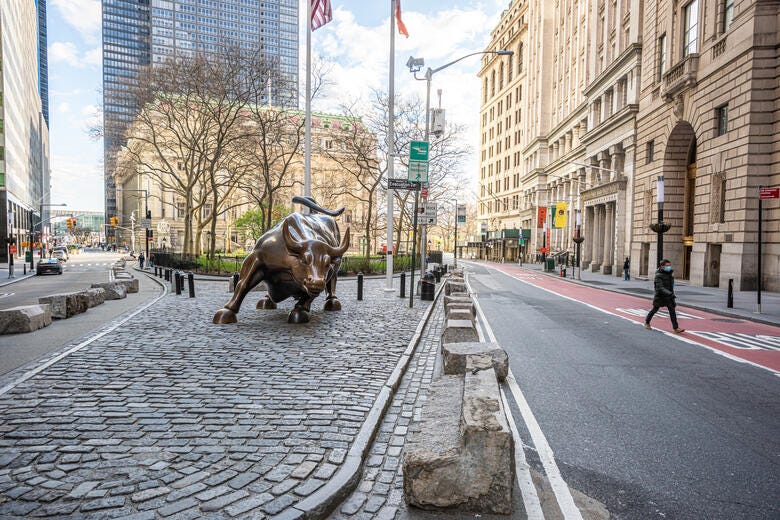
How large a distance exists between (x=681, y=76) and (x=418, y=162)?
21405 millimetres

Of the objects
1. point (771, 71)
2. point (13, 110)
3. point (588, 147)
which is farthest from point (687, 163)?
point (13, 110)

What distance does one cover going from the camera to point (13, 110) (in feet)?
208

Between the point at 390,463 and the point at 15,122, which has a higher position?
the point at 15,122

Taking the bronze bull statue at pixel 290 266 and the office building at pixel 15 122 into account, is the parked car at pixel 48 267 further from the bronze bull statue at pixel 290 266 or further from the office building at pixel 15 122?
the bronze bull statue at pixel 290 266

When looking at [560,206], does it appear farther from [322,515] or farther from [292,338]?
[322,515]

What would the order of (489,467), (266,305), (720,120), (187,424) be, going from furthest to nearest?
1. (720,120)
2. (266,305)
3. (187,424)
4. (489,467)

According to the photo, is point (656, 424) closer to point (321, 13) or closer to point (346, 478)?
point (346, 478)

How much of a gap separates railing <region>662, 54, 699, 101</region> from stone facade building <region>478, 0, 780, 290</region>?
67 millimetres

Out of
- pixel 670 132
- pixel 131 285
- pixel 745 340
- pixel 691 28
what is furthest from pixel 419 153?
pixel 691 28

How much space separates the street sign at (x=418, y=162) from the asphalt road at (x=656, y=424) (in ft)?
23.2

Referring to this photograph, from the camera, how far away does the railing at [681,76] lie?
27.2 m

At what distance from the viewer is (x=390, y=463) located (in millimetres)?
4422

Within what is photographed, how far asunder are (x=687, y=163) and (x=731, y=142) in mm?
7703

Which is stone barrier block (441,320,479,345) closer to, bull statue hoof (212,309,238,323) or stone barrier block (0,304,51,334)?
bull statue hoof (212,309,238,323)
